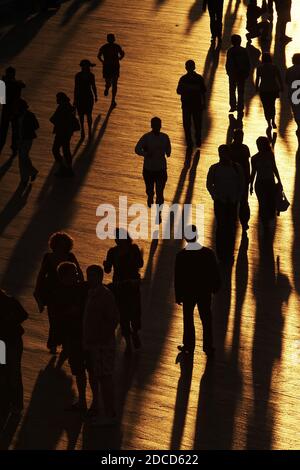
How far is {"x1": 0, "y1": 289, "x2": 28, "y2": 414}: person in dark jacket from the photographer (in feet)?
49.2

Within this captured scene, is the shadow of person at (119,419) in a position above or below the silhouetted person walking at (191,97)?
below

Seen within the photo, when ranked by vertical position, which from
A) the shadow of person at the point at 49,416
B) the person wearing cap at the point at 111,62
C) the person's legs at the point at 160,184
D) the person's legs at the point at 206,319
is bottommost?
the shadow of person at the point at 49,416

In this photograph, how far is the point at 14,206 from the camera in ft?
72.5

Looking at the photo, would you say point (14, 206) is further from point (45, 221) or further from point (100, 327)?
point (100, 327)

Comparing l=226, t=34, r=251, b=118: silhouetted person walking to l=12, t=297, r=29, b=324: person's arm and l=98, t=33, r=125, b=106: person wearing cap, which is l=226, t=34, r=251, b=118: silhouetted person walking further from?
l=12, t=297, r=29, b=324: person's arm

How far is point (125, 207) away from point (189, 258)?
18.3ft

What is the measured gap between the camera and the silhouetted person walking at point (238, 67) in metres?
25.7

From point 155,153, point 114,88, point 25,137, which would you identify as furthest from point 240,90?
point 155,153

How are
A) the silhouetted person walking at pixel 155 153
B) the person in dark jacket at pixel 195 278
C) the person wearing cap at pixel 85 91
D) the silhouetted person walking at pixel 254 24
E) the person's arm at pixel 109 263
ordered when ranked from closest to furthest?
the person in dark jacket at pixel 195 278
the person's arm at pixel 109 263
the silhouetted person walking at pixel 155 153
the person wearing cap at pixel 85 91
the silhouetted person walking at pixel 254 24

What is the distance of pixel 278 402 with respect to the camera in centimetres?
1585

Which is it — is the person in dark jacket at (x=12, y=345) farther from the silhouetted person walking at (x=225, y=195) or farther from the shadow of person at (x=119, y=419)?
the silhouetted person walking at (x=225, y=195)

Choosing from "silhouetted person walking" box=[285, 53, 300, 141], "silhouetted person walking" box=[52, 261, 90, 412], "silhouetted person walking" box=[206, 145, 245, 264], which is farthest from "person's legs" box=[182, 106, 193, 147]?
"silhouetted person walking" box=[52, 261, 90, 412]

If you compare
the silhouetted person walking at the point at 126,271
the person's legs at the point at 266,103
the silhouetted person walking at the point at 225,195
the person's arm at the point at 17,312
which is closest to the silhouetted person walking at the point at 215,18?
the person's legs at the point at 266,103

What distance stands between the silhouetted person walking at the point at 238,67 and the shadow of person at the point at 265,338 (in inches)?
220
